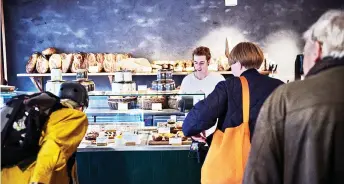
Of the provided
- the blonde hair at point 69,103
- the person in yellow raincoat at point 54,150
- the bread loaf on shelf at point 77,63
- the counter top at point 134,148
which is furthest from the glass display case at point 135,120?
the bread loaf on shelf at point 77,63

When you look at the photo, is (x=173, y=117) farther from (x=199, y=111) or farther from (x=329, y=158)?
(x=329, y=158)

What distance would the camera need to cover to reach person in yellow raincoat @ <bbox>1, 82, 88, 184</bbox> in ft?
6.52

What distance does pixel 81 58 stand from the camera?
17.4ft

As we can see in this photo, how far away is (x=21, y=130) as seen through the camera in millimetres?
1974

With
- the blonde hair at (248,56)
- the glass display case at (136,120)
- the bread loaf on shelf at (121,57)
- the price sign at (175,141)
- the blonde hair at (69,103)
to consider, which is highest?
the bread loaf on shelf at (121,57)

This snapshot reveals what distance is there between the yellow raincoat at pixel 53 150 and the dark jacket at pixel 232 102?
70cm

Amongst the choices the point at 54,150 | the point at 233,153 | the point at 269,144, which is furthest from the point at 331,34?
the point at 54,150

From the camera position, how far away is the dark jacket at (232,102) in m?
2.04

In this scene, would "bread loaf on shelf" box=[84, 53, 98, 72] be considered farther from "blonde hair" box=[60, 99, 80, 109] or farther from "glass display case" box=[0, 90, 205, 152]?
"blonde hair" box=[60, 99, 80, 109]

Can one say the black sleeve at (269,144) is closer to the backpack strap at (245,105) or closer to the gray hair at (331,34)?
the gray hair at (331,34)

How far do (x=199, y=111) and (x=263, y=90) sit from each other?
373 mm

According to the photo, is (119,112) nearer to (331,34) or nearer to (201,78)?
(201,78)

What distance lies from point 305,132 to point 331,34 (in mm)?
341

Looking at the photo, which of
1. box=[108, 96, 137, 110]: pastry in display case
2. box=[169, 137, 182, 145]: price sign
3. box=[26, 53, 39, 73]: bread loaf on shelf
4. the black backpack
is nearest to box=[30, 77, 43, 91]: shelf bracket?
box=[26, 53, 39, 73]: bread loaf on shelf
